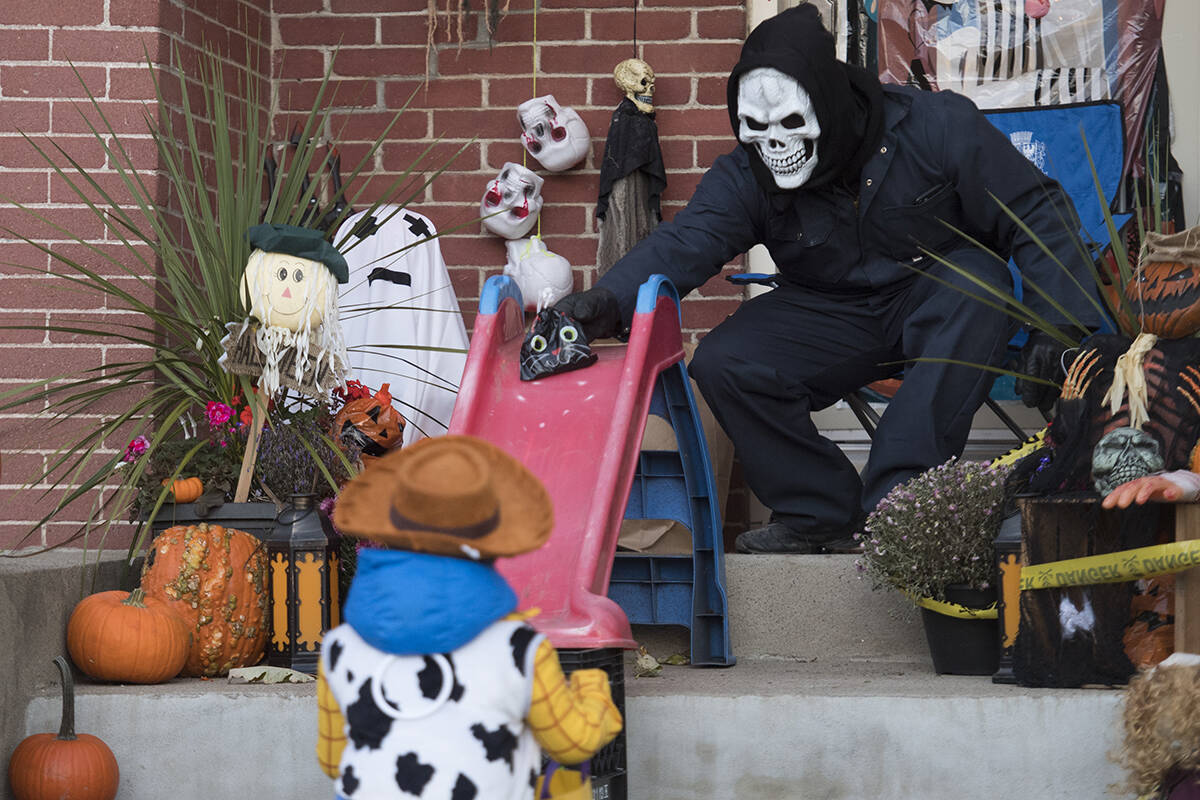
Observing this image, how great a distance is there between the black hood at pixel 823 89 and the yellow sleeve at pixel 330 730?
86.4 inches

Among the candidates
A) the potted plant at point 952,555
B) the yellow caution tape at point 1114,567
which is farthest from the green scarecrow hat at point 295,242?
the yellow caution tape at point 1114,567

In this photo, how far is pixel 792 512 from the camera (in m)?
3.82

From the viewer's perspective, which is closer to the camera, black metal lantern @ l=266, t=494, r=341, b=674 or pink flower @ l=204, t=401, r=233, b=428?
black metal lantern @ l=266, t=494, r=341, b=674

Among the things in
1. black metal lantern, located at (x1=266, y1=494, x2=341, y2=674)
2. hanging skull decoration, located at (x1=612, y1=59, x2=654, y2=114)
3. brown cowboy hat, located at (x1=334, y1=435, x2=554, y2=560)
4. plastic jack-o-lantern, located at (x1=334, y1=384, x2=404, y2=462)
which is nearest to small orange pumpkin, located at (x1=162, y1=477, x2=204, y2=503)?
black metal lantern, located at (x1=266, y1=494, x2=341, y2=674)

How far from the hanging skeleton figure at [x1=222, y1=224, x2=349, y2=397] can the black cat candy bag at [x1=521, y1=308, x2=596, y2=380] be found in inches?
20.0

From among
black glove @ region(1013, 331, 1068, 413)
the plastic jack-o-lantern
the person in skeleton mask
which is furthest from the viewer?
the plastic jack-o-lantern

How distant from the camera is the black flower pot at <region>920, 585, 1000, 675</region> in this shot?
10.1 feet

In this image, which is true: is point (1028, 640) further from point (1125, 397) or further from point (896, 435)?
point (896, 435)

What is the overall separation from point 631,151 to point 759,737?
2532 mm

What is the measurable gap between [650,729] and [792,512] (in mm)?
1208

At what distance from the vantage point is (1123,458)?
8.91 ft

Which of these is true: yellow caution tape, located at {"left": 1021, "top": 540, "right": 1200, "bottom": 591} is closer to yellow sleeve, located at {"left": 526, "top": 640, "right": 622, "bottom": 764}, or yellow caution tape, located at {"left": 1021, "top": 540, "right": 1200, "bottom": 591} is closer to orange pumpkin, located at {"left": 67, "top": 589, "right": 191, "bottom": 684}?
yellow sleeve, located at {"left": 526, "top": 640, "right": 622, "bottom": 764}

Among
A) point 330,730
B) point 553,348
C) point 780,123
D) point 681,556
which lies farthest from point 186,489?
point 780,123

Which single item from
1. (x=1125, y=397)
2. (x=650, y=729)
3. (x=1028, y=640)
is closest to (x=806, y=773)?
(x=650, y=729)
